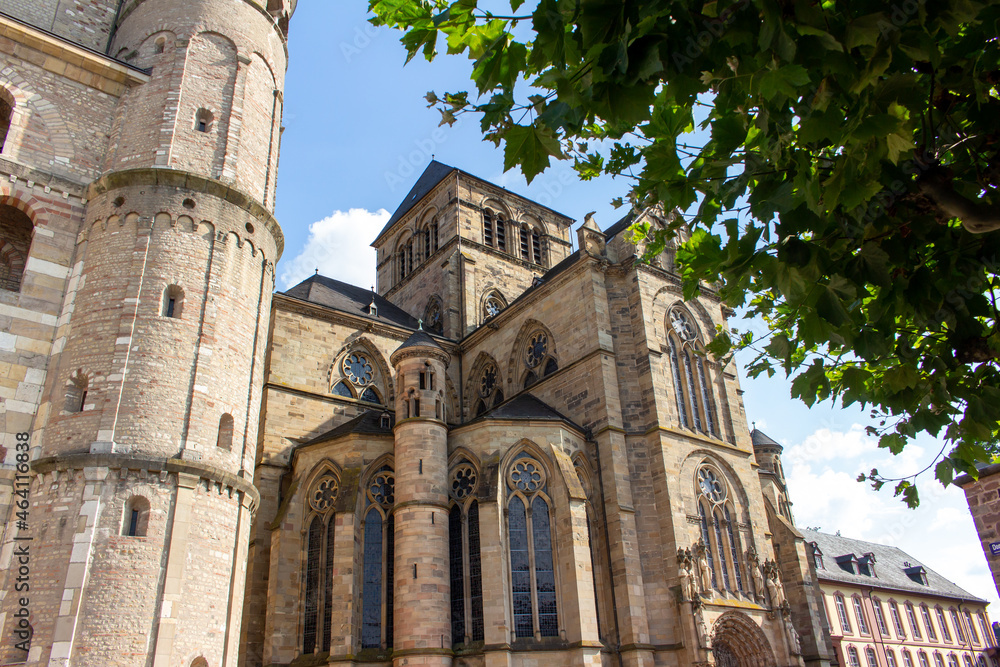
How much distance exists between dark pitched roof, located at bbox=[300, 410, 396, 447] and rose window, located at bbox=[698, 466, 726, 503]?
28.2ft

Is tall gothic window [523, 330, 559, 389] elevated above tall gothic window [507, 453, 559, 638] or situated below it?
above

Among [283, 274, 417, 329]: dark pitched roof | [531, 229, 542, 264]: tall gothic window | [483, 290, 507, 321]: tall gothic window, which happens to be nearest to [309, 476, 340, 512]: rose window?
[283, 274, 417, 329]: dark pitched roof

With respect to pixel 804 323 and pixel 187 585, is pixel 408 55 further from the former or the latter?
pixel 187 585

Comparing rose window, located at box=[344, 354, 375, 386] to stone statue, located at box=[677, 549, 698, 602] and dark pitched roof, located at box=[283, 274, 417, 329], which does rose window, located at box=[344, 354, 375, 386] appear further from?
stone statue, located at box=[677, 549, 698, 602]

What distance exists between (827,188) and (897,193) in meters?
0.74

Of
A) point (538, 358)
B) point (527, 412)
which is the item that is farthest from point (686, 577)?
point (538, 358)

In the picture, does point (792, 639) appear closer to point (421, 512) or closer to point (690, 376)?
point (690, 376)

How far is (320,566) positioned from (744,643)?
10.9 m

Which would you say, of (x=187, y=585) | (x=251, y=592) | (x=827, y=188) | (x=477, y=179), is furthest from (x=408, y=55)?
(x=477, y=179)

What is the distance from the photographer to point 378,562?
59.1 feet

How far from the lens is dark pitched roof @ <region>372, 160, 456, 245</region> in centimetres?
3556

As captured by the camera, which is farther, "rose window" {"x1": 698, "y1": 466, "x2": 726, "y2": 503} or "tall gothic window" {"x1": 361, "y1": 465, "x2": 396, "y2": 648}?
"rose window" {"x1": 698, "y1": 466, "x2": 726, "y2": 503}

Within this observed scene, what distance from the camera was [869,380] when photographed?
680 cm

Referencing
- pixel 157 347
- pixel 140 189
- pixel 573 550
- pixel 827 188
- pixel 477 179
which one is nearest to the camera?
pixel 827 188
